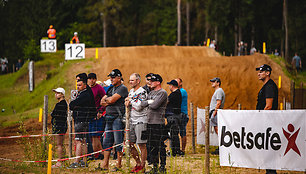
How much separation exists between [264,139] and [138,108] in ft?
8.62

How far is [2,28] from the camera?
55281mm

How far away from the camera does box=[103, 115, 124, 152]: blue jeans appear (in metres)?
8.61

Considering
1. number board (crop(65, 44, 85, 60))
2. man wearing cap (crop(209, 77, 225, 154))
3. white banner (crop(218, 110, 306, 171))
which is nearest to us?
white banner (crop(218, 110, 306, 171))

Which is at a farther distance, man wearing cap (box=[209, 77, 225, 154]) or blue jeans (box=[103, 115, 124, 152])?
man wearing cap (box=[209, 77, 225, 154])

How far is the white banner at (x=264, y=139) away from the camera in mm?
6949

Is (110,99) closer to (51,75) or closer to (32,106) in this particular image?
(32,106)

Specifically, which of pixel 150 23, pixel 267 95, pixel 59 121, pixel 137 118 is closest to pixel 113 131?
pixel 137 118

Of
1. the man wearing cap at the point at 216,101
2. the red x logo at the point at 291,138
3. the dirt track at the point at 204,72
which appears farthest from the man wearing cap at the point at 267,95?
the dirt track at the point at 204,72

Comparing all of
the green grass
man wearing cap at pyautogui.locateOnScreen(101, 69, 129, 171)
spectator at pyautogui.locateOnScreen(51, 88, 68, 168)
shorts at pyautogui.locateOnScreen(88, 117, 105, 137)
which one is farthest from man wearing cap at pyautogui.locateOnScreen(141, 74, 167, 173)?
the green grass

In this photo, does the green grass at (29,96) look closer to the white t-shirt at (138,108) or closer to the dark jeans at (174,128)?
the dark jeans at (174,128)

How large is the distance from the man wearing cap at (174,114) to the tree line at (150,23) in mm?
26483

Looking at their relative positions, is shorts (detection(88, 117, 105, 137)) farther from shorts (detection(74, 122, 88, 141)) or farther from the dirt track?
the dirt track

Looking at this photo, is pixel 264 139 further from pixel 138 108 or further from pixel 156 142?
pixel 138 108

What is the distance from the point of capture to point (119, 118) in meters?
8.67
